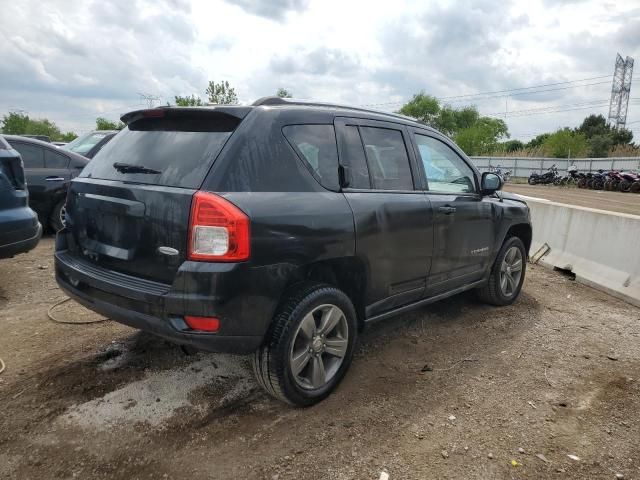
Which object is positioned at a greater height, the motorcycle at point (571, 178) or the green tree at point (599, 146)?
the green tree at point (599, 146)

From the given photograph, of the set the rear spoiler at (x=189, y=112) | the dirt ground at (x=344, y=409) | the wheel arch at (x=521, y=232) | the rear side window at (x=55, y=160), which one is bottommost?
the dirt ground at (x=344, y=409)

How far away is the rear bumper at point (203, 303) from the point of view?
2357 mm

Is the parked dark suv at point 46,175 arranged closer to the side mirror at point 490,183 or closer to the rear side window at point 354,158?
the rear side window at point 354,158

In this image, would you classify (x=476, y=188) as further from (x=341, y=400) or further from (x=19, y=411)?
(x=19, y=411)

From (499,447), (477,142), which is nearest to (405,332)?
(499,447)

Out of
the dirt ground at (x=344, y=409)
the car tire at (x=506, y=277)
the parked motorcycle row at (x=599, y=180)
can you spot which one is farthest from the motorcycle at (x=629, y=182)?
the dirt ground at (x=344, y=409)

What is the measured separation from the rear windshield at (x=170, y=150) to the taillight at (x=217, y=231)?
0.17 meters

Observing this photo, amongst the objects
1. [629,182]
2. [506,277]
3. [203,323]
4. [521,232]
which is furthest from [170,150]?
[629,182]

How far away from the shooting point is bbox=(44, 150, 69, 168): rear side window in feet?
23.6

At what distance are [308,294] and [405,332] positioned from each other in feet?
5.58

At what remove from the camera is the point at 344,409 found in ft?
9.49

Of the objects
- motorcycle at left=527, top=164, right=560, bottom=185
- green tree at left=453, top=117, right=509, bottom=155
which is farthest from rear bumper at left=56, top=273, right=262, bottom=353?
green tree at left=453, top=117, right=509, bottom=155

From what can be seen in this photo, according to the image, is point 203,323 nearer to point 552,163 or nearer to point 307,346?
point 307,346

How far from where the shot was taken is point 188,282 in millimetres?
2369
